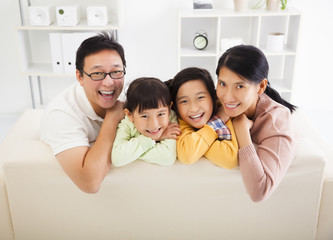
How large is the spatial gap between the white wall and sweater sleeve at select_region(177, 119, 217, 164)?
2.14 m

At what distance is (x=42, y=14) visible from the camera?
129 inches

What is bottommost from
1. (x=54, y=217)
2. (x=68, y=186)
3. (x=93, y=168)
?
(x=54, y=217)

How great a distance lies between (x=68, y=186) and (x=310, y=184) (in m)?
0.93

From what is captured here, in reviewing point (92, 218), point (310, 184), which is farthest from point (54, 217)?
point (310, 184)

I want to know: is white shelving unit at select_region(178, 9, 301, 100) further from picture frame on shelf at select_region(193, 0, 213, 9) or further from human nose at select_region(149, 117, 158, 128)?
human nose at select_region(149, 117, 158, 128)

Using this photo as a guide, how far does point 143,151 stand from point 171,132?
16cm

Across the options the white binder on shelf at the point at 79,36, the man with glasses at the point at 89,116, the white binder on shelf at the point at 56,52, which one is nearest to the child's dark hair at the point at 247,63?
the man with glasses at the point at 89,116

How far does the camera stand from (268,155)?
4.77 ft

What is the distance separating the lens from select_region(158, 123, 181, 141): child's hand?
1.56 m

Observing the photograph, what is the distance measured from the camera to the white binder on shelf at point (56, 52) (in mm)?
3299

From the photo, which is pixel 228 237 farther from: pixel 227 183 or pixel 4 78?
pixel 4 78

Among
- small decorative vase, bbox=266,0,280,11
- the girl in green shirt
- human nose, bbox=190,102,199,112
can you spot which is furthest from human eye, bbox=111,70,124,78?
small decorative vase, bbox=266,0,280,11

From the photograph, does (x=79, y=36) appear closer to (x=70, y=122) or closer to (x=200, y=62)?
(x=200, y=62)

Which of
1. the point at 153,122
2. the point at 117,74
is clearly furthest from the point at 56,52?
the point at 153,122
